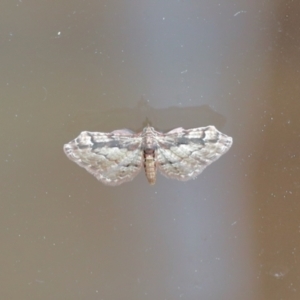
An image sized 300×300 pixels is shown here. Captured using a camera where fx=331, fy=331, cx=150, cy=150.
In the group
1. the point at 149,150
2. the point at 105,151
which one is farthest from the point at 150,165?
the point at 105,151

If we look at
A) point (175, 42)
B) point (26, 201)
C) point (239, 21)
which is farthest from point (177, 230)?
point (239, 21)

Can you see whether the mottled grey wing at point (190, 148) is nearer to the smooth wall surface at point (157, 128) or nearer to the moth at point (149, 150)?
the moth at point (149, 150)

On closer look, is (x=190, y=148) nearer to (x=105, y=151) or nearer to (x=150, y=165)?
(x=150, y=165)

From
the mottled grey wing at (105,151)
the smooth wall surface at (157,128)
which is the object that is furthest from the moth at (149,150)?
the smooth wall surface at (157,128)

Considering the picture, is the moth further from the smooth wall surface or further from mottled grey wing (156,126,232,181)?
the smooth wall surface

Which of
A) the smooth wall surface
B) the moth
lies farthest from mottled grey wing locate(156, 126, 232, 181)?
the smooth wall surface

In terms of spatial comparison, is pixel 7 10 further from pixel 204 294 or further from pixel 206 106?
pixel 204 294

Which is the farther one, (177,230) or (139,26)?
(177,230)
